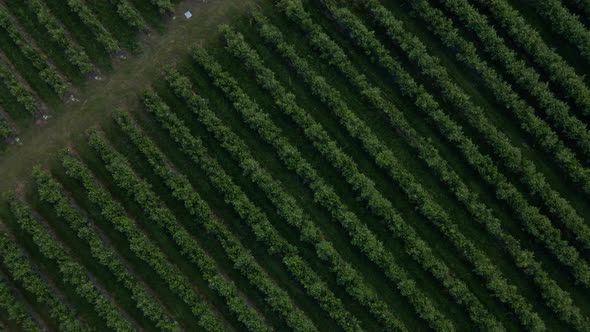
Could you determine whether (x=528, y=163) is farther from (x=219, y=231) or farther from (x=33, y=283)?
(x=33, y=283)

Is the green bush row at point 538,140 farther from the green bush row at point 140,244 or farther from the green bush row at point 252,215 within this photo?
the green bush row at point 140,244

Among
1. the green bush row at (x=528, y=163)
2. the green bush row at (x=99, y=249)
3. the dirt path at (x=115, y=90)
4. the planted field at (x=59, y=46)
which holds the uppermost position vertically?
the planted field at (x=59, y=46)

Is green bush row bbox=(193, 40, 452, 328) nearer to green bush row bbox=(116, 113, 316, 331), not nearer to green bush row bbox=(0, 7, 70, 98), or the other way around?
green bush row bbox=(116, 113, 316, 331)

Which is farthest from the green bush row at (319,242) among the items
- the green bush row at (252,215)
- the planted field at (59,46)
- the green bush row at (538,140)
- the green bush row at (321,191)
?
the green bush row at (538,140)

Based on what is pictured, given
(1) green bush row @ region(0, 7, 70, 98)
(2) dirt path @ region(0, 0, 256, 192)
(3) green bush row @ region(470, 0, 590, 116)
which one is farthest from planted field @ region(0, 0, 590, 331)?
(1) green bush row @ region(0, 7, 70, 98)

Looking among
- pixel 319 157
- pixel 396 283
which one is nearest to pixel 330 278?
pixel 396 283

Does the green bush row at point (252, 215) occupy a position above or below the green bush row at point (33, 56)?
below
